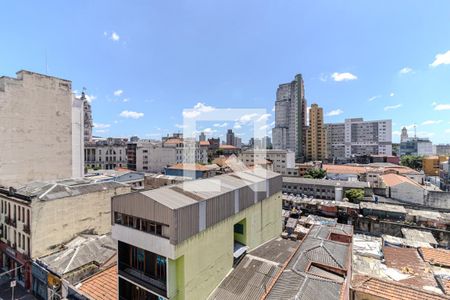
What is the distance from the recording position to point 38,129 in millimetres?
23703

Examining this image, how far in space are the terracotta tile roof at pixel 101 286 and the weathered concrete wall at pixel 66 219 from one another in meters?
6.34

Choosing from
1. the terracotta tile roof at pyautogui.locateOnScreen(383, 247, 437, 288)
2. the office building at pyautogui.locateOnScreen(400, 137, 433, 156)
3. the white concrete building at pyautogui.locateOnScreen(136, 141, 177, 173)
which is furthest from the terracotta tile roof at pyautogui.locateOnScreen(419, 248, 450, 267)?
the office building at pyautogui.locateOnScreen(400, 137, 433, 156)

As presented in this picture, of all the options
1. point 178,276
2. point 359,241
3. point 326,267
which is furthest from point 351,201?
point 178,276

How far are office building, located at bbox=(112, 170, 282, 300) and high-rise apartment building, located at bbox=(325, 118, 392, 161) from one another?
309ft

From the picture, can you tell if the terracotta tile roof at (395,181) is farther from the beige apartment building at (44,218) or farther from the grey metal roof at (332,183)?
the beige apartment building at (44,218)

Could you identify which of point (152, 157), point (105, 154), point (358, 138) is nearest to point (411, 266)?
point (152, 157)

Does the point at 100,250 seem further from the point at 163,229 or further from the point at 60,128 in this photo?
the point at 60,128

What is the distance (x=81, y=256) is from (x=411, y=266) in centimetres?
1867

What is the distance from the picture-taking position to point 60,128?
2544 cm

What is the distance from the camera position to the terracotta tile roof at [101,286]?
11.6m

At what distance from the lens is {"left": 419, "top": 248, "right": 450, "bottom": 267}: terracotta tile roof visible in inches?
537

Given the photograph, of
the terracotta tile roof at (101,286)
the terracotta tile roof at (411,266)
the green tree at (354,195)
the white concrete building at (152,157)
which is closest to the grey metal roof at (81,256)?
the terracotta tile roof at (101,286)

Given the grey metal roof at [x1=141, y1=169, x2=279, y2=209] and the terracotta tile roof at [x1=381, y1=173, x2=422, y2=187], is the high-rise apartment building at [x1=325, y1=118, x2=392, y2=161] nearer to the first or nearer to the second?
the terracotta tile roof at [x1=381, y1=173, x2=422, y2=187]

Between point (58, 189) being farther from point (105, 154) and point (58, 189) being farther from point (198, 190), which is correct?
point (105, 154)
